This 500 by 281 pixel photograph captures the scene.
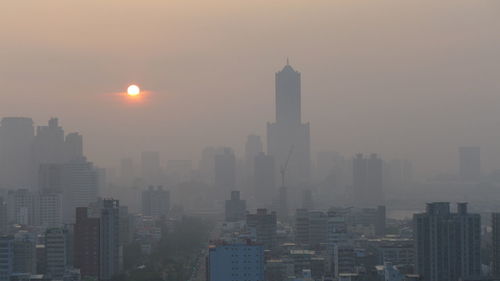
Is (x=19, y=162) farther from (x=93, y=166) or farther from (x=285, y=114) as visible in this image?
(x=285, y=114)

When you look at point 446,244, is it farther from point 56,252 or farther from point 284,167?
point 284,167

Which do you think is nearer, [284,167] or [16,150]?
[16,150]

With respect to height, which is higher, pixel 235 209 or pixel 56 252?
pixel 235 209

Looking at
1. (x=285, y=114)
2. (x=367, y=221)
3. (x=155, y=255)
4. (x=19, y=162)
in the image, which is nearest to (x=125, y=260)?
(x=155, y=255)

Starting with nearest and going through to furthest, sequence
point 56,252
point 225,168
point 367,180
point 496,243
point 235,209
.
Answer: point 496,243 < point 56,252 < point 235,209 < point 367,180 < point 225,168

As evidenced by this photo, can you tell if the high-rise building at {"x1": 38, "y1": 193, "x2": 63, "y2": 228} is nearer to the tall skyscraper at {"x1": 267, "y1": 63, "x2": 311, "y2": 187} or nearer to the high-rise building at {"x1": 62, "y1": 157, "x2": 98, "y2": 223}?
the high-rise building at {"x1": 62, "y1": 157, "x2": 98, "y2": 223}

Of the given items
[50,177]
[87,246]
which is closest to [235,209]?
[50,177]

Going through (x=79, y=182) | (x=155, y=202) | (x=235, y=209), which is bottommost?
(x=235, y=209)
